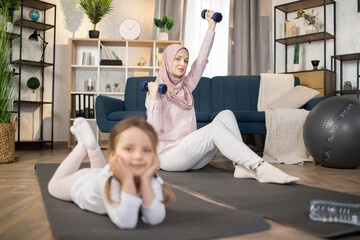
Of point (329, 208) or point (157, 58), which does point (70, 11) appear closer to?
point (157, 58)

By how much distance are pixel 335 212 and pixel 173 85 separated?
4.44 feet

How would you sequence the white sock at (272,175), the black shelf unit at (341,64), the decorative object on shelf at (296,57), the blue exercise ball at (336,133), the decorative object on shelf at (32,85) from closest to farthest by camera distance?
the white sock at (272,175) → the blue exercise ball at (336,133) → the black shelf unit at (341,64) → the decorative object on shelf at (32,85) → the decorative object on shelf at (296,57)

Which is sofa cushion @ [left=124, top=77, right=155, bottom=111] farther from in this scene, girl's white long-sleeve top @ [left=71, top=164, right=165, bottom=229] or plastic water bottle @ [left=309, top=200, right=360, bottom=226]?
plastic water bottle @ [left=309, top=200, right=360, bottom=226]

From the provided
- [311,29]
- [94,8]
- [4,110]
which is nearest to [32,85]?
[94,8]

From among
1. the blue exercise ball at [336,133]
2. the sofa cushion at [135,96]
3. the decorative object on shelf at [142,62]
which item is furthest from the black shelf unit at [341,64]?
the decorative object on shelf at [142,62]

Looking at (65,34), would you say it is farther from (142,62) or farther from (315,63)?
(315,63)

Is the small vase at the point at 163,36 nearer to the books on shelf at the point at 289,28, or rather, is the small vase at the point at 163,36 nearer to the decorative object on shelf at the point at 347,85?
the books on shelf at the point at 289,28

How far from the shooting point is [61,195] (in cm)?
→ 138

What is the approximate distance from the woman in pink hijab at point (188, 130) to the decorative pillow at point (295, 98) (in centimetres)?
158

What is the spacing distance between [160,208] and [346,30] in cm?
429

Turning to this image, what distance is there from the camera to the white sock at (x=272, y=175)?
1.71 metres

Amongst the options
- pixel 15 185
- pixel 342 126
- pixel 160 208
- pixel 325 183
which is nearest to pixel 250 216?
pixel 160 208

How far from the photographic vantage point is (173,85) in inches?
88.0

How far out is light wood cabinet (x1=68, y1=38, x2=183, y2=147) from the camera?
4.60 meters
